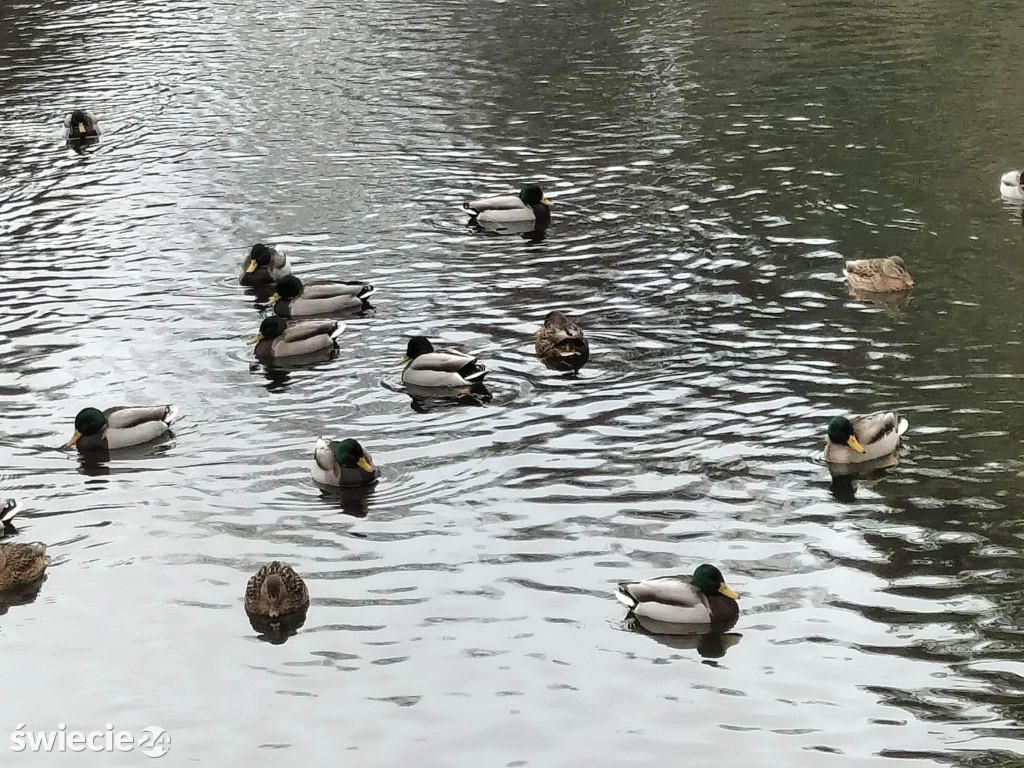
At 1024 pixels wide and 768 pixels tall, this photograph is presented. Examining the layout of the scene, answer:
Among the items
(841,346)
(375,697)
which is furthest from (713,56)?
(375,697)

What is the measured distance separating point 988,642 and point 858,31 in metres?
28.9

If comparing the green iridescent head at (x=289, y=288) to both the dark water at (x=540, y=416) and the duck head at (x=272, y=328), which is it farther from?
the duck head at (x=272, y=328)

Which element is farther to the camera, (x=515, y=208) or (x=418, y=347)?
(x=515, y=208)

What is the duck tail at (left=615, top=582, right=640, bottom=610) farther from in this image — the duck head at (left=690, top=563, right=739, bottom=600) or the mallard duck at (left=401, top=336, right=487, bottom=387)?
the mallard duck at (left=401, top=336, right=487, bottom=387)

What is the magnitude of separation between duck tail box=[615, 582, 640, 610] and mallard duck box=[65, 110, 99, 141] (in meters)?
22.0

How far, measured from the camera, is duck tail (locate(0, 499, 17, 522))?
15.6 meters

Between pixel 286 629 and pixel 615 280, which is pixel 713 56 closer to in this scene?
pixel 615 280

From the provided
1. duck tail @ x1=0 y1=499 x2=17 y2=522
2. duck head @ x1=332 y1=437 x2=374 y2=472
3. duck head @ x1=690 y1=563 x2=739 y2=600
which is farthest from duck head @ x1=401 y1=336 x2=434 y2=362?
duck head @ x1=690 y1=563 x2=739 y2=600

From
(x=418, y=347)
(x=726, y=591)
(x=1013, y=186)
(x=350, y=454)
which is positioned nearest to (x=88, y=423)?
(x=350, y=454)

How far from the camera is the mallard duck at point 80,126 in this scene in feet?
104

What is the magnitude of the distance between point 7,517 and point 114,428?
2271mm

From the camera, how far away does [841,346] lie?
64.4 feet

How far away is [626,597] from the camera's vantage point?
13.6m

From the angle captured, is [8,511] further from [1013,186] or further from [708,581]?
[1013,186]
